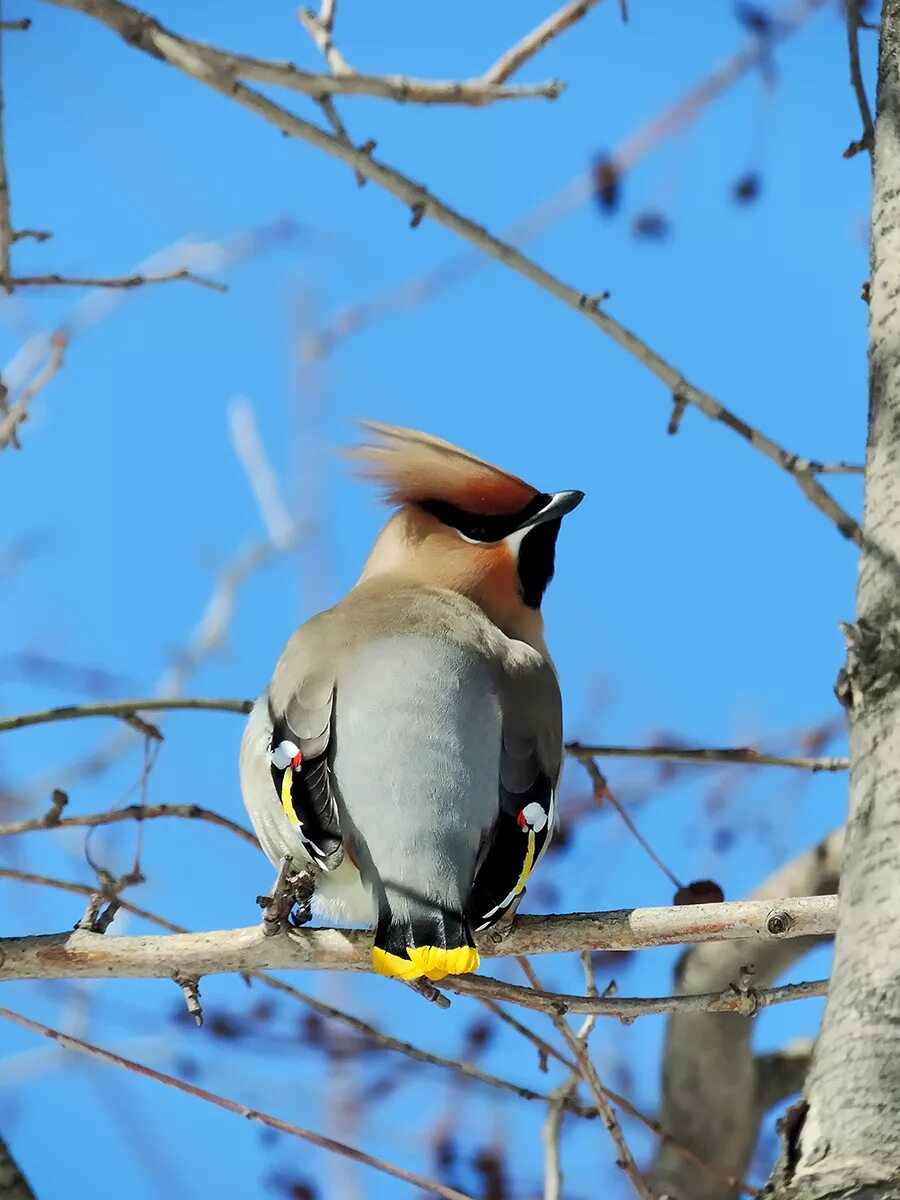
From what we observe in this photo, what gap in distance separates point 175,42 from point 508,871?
1767 millimetres

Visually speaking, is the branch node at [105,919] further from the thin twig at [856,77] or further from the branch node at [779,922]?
the thin twig at [856,77]

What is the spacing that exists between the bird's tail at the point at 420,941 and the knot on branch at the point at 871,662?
97 centimetres

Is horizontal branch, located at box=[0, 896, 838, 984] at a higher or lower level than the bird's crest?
lower

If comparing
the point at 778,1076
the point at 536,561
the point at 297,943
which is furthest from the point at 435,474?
the point at 778,1076

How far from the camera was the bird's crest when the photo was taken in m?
3.61

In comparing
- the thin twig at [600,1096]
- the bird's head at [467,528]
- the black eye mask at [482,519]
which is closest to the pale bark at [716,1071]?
the bird's head at [467,528]

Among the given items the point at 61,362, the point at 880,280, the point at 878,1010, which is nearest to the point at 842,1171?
the point at 878,1010

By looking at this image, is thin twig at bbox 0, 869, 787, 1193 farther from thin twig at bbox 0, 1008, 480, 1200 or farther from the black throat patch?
the black throat patch

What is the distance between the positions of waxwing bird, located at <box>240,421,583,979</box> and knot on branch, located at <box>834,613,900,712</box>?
97 centimetres

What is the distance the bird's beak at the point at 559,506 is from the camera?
3.50 meters

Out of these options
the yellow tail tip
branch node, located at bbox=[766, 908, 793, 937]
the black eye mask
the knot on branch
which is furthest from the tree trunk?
the black eye mask

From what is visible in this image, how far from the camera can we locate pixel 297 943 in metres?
2.54

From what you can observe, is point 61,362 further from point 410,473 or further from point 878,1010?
point 878,1010

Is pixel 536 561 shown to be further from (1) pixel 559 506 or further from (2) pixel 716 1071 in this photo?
(2) pixel 716 1071
